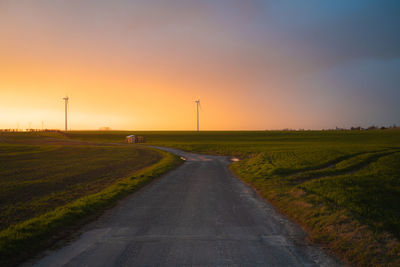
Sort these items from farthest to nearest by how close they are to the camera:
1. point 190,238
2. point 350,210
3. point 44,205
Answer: point 44,205
point 350,210
point 190,238

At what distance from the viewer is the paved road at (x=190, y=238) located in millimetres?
6566

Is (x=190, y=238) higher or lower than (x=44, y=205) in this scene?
higher

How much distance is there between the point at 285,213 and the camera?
11125 mm

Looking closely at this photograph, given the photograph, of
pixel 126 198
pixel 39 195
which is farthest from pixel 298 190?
pixel 39 195

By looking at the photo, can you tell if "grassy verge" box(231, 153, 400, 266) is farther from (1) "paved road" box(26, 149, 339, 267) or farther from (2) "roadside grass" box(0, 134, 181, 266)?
(2) "roadside grass" box(0, 134, 181, 266)

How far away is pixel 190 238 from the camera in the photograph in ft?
26.0

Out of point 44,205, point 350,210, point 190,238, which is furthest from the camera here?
point 44,205

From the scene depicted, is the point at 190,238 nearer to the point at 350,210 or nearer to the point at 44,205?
the point at 350,210

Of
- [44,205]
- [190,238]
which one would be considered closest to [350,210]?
[190,238]

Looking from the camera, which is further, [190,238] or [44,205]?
[44,205]

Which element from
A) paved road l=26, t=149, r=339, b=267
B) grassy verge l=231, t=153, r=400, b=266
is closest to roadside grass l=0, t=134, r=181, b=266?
paved road l=26, t=149, r=339, b=267

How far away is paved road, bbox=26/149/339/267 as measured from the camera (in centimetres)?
657

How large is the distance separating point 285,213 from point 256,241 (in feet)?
12.8

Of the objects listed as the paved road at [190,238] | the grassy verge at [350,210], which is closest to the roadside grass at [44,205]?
the paved road at [190,238]
